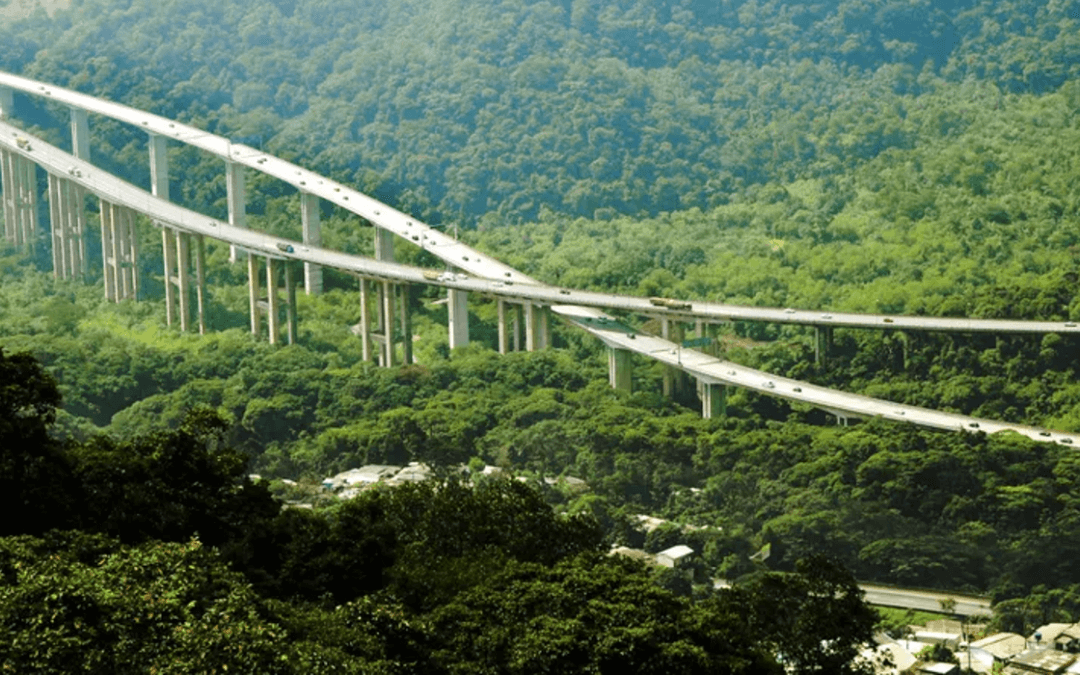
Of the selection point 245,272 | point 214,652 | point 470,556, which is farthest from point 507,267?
point 214,652

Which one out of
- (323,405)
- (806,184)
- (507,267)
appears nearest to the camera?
(323,405)

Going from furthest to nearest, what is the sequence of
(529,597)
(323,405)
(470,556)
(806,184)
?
(806,184) < (323,405) < (470,556) < (529,597)

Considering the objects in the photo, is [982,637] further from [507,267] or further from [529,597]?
[507,267]

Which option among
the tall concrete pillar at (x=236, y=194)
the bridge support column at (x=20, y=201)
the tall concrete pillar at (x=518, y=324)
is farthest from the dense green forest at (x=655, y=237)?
the bridge support column at (x=20, y=201)

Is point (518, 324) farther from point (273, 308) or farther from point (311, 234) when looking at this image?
point (311, 234)

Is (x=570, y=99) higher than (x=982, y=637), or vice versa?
(x=570, y=99)

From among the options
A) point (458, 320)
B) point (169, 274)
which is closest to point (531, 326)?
point (458, 320)
